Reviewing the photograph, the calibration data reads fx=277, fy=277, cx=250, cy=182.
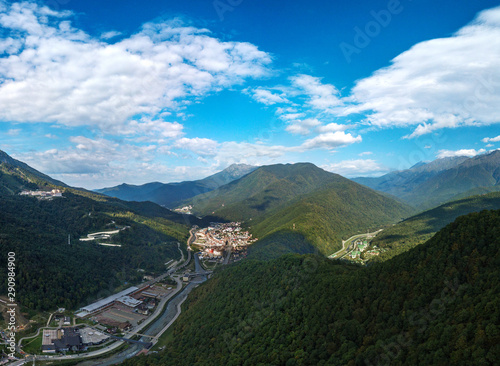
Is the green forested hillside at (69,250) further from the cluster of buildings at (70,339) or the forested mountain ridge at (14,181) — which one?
the forested mountain ridge at (14,181)

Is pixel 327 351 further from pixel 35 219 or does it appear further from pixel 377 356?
pixel 35 219

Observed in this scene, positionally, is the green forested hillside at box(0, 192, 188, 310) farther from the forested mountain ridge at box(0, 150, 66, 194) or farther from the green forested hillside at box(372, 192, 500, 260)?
the green forested hillside at box(372, 192, 500, 260)

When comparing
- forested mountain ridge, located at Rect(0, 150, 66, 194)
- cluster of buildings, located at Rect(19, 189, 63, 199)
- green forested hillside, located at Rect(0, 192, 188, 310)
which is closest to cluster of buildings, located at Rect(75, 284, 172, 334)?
green forested hillside, located at Rect(0, 192, 188, 310)

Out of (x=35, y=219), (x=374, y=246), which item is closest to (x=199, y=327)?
(x=35, y=219)

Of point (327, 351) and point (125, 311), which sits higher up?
point (327, 351)

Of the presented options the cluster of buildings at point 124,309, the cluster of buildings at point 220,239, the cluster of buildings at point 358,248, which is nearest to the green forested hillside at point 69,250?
the cluster of buildings at point 124,309
